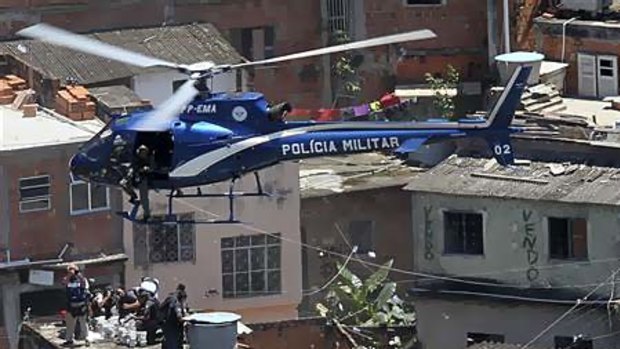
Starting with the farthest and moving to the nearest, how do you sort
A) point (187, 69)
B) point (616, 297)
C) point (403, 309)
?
point (403, 309) < point (616, 297) < point (187, 69)

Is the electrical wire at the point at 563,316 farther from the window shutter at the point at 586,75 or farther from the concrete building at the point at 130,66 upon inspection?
the window shutter at the point at 586,75

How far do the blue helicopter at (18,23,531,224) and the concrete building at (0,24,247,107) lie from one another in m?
12.8

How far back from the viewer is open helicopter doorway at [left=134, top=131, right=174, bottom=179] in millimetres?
58031

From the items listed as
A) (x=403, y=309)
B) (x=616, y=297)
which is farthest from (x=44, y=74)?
(x=616, y=297)

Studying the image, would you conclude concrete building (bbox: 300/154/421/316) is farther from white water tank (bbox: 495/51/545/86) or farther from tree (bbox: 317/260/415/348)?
white water tank (bbox: 495/51/545/86)

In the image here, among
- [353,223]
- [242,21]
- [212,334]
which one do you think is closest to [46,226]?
[353,223]

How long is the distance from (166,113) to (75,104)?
14153 millimetres

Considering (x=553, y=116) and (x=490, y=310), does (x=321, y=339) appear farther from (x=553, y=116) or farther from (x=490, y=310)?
(x=553, y=116)

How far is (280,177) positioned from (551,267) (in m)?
6.74

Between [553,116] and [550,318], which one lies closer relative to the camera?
[550,318]

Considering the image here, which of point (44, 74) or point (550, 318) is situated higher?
point (44, 74)

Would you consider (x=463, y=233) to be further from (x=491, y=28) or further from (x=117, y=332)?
(x=491, y=28)

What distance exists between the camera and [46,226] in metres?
67.9

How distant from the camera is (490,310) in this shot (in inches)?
2702
